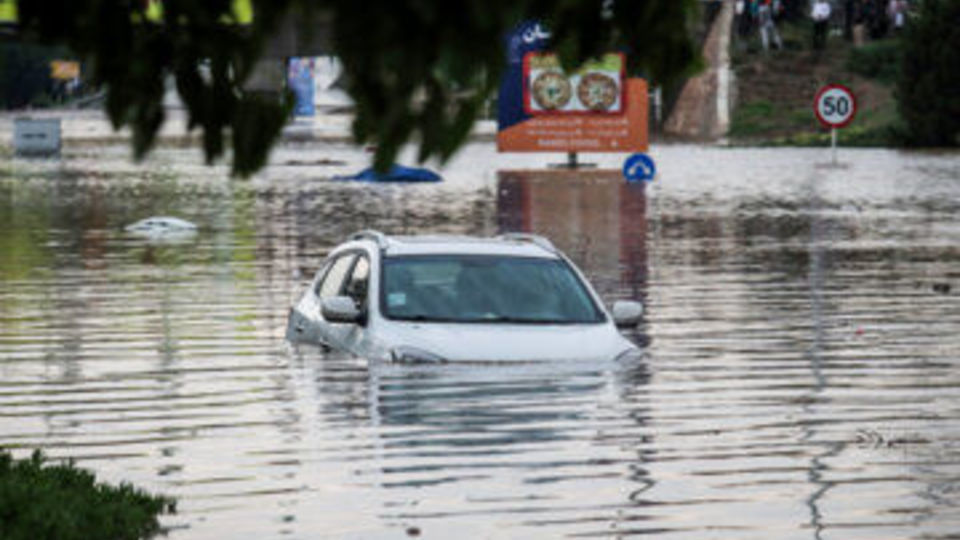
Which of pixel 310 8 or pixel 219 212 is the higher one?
pixel 310 8

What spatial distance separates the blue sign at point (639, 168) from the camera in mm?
49688

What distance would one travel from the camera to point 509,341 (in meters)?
15.5

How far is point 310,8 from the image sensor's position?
19.0 ft

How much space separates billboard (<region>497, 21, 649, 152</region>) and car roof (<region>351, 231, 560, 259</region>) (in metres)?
36.1

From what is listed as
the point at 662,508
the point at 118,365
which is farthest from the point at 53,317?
the point at 662,508

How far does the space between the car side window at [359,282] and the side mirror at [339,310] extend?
0.98 feet

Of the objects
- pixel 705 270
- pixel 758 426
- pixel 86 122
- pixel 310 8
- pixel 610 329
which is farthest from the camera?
pixel 86 122

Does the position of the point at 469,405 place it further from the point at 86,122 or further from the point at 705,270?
the point at 86,122

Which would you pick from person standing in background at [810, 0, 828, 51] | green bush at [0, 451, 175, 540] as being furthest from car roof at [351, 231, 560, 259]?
person standing in background at [810, 0, 828, 51]

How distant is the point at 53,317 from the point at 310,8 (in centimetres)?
1477

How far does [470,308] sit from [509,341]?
638mm

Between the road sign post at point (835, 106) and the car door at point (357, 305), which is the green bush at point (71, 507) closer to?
the car door at point (357, 305)

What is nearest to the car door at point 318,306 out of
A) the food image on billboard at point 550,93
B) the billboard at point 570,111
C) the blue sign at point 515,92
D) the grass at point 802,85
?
the blue sign at point 515,92

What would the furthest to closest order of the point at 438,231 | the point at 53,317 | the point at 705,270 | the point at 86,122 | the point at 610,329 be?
the point at 86,122 → the point at 438,231 → the point at 705,270 → the point at 53,317 → the point at 610,329
